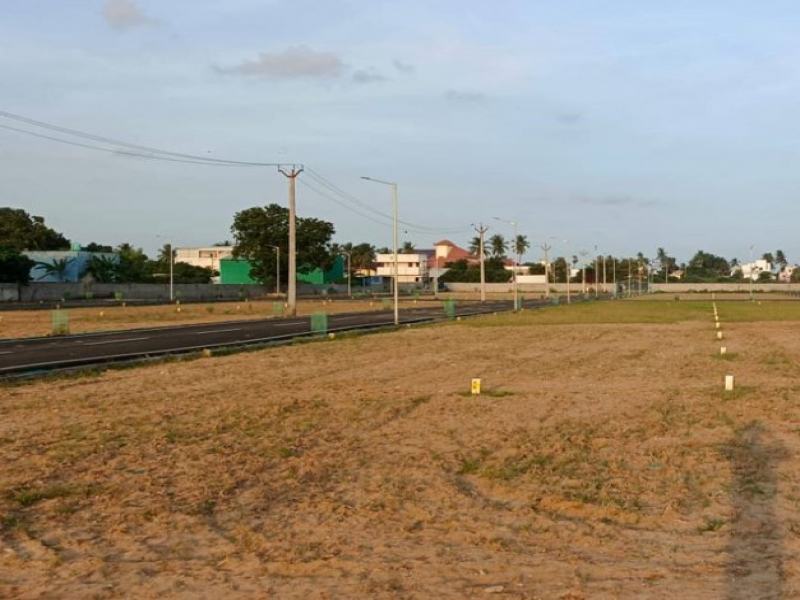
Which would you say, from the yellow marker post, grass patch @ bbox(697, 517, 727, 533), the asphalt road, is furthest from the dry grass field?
the asphalt road

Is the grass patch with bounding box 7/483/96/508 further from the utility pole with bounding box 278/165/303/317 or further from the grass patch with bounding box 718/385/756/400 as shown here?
the utility pole with bounding box 278/165/303/317

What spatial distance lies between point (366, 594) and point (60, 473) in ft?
18.8

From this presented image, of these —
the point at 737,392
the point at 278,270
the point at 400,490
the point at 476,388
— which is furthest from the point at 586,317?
the point at 278,270

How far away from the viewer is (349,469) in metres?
11.0

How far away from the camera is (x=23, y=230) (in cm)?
14675

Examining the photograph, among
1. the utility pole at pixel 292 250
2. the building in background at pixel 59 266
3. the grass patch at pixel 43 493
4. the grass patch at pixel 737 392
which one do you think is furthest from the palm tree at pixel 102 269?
the grass patch at pixel 43 493

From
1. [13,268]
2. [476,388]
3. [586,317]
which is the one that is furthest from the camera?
[13,268]

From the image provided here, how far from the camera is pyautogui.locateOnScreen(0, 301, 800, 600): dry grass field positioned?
22.2ft

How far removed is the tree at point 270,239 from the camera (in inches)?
5098

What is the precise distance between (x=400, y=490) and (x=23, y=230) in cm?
15008

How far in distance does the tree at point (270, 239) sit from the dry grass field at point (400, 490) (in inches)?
4319

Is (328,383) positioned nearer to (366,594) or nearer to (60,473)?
(60,473)

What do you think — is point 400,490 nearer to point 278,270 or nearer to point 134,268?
point 278,270

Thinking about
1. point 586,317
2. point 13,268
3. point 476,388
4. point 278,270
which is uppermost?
point 13,268
